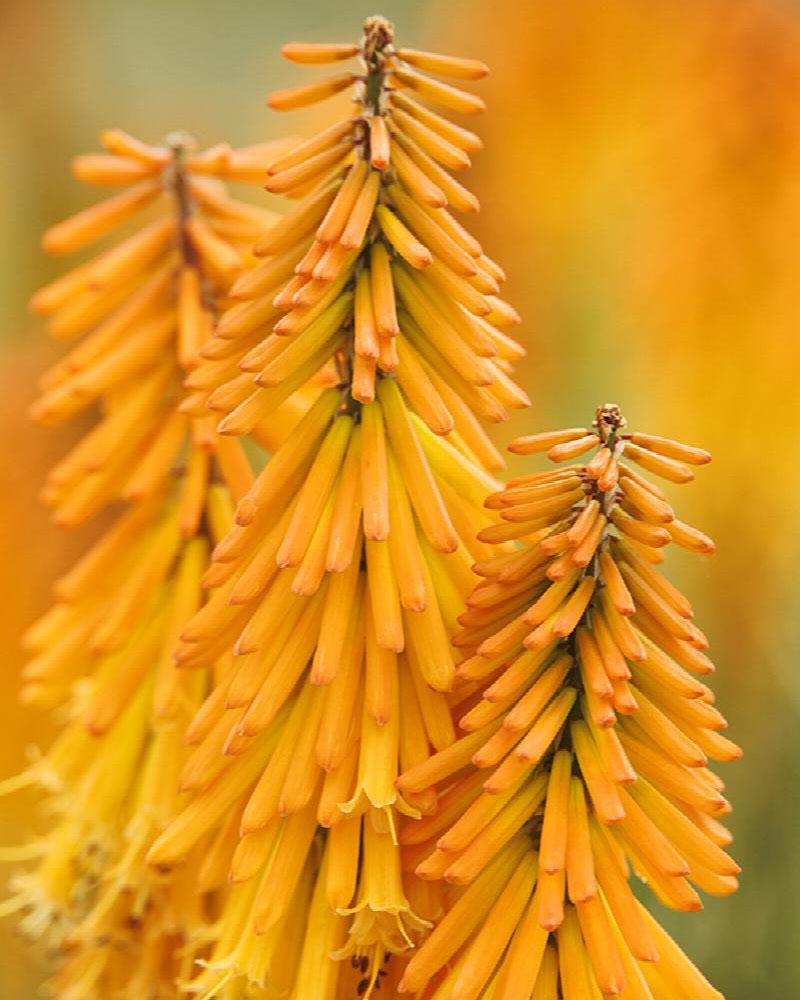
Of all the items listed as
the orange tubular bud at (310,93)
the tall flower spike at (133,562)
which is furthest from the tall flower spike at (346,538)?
the tall flower spike at (133,562)

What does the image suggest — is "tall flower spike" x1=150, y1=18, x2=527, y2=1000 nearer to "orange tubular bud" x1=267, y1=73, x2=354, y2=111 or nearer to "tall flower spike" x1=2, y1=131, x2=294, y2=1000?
"orange tubular bud" x1=267, y1=73, x2=354, y2=111

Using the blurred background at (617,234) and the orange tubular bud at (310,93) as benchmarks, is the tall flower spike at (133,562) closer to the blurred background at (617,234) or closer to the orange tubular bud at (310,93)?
the orange tubular bud at (310,93)

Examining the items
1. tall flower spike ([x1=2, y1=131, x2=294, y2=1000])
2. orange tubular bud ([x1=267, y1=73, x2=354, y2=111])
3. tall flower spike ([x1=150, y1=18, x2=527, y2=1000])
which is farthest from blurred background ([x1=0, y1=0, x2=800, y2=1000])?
orange tubular bud ([x1=267, y1=73, x2=354, y2=111])

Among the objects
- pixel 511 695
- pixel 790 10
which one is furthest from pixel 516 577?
pixel 790 10

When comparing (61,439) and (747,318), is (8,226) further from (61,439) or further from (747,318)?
(747,318)

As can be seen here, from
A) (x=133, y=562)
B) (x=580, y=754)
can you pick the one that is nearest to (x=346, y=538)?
(x=580, y=754)
